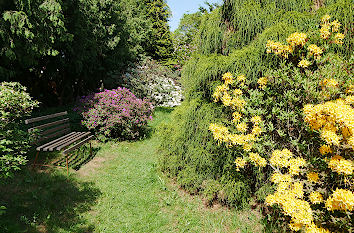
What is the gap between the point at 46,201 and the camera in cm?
344

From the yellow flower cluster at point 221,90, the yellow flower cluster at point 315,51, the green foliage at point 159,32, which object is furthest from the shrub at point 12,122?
the green foliage at point 159,32

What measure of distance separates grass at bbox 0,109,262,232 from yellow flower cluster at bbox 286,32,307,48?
259 centimetres

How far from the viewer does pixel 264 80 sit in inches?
126

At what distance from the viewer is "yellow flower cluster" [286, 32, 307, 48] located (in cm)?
289

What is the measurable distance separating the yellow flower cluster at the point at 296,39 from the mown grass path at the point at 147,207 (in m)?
2.59

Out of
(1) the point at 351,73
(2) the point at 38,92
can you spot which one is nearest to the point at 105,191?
(1) the point at 351,73

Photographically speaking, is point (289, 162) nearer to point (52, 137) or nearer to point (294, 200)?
point (294, 200)

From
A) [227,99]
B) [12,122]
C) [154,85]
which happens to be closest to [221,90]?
[227,99]

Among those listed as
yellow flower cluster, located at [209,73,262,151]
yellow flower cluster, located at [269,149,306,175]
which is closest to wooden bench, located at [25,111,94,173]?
yellow flower cluster, located at [209,73,262,151]

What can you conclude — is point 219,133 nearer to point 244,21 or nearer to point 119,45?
point 244,21

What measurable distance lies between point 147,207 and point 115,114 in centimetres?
361

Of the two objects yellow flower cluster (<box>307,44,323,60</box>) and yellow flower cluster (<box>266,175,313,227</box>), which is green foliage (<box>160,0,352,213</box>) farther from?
yellow flower cluster (<box>266,175,313,227</box>)

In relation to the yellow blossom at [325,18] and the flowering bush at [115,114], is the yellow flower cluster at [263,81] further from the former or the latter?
the flowering bush at [115,114]

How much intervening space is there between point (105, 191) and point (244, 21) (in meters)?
4.04
